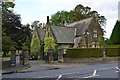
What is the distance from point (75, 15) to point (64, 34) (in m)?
24.7

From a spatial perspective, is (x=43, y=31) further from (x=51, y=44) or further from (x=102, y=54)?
(x=102, y=54)

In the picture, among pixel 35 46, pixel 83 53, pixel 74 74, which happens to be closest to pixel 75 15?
pixel 35 46

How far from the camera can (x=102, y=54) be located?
45.5 meters

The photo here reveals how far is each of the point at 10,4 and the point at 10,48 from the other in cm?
1019

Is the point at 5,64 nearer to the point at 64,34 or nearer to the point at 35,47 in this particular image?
the point at 35,47

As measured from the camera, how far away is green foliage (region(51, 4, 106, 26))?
8650cm

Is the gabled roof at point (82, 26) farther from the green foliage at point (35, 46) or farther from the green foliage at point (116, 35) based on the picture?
the green foliage at point (116, 35)

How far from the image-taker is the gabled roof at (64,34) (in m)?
60.7

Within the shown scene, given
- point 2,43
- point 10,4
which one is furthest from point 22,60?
point 10,4

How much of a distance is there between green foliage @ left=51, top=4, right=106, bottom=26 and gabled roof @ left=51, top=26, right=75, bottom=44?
60.8ft

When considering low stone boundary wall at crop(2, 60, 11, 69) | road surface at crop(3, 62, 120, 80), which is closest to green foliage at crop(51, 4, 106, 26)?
low stone boundary wall at crop(2, 60, 11, 69)

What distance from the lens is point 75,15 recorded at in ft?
284

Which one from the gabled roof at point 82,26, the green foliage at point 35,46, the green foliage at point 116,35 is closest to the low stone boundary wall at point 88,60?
the green foliage at point 116,35

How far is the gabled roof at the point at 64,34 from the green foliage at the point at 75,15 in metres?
18.5
